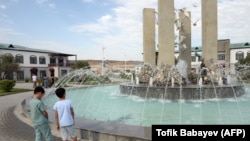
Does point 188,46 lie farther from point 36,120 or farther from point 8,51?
point 8,51

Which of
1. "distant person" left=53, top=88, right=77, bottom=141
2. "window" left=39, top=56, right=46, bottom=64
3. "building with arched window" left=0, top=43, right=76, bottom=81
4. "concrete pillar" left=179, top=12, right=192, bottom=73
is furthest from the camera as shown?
"window" left=39, top=56, right=46, bottom=64

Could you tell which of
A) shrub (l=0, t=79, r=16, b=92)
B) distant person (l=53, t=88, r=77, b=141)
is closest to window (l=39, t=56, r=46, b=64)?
shrub (l=0, t=79, r=16, b=92)

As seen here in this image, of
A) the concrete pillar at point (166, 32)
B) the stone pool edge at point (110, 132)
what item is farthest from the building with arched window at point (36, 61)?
the stone pool edge at point (110, 132)

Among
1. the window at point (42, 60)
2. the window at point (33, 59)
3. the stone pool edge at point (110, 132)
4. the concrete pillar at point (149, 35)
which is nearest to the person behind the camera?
the stone pool edge at point (110, 132)

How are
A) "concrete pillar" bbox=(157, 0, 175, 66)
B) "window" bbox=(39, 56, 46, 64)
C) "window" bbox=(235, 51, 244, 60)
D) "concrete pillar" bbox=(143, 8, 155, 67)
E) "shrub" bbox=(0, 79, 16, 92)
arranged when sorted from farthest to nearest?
"window" bbox=(235, 51, 244, 60), "window" bbox=(39, 56, 46, 64), "shrub" bbox=(0, 79, 16, 92), "concrete pillar" bbox=(143, 8, 155, 67), "concrete pillar" bbox=(157, 0, 175, 66)

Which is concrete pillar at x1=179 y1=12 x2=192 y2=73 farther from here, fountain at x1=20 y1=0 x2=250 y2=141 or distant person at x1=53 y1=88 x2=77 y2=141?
distant person at x1=53 y1=88 x2=77 y2=141

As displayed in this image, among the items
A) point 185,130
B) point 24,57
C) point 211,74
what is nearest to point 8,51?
point 24,57

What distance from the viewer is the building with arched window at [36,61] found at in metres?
56.2

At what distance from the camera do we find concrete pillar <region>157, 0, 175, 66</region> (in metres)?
17.1

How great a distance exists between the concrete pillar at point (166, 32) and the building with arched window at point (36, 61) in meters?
41.7

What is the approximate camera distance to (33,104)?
5.25 meters

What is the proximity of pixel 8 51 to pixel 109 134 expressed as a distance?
180 ft

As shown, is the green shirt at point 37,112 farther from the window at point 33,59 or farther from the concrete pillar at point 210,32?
the window at point 33,59

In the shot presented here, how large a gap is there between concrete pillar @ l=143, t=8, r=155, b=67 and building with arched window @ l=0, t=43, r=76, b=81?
3672 cm
